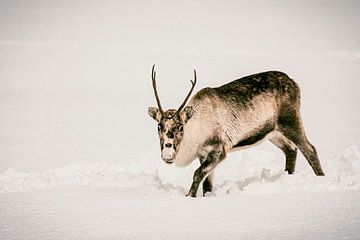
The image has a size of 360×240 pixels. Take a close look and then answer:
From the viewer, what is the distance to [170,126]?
23.9 feet

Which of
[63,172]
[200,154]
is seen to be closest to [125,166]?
[63,172]

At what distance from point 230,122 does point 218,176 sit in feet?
6.87

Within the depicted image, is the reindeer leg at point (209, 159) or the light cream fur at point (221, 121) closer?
the reindeer leg at point (209, 159)

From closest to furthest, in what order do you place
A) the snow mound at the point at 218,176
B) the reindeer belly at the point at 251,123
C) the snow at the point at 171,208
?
the snow at the point at 171,208 < the snow mound at the point at 218,176 < the reindeer belly at the point at 251,123

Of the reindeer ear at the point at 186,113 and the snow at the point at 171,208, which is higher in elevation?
the reindeer ear at the point at 186,113

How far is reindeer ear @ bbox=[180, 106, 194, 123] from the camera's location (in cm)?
759

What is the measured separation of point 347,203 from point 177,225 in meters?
2.18

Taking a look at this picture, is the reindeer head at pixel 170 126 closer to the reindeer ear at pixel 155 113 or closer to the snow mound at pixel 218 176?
the reindeer ear at pixel 155 113

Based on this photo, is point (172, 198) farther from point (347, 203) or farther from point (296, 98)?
point (296, 98)

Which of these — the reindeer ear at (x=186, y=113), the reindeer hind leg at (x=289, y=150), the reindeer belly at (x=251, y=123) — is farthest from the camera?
the reindeer hind leg at (x=289, y=150)

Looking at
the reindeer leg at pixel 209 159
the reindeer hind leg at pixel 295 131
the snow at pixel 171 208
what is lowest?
the snow at pixel 171 208

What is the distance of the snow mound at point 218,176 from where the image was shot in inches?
293

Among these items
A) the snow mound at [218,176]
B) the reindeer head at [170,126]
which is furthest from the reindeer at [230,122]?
the snow mound at [218,176]

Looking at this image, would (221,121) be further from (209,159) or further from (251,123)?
(209,159)
